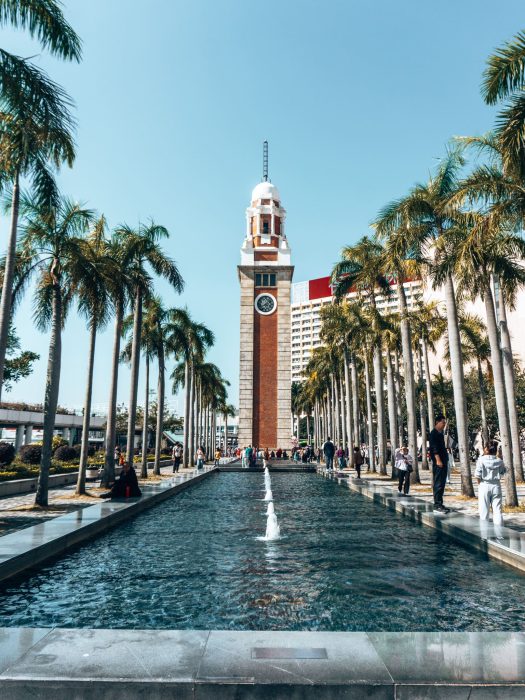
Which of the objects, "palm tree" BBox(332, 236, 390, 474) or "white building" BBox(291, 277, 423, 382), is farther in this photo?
"white building" BBox(291, 277, 423, 382)

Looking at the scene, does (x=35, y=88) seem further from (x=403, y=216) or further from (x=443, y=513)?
(x=403, y=216)

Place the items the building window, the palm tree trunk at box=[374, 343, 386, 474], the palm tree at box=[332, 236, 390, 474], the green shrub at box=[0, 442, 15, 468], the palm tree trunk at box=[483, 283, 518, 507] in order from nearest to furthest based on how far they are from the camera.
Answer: the palm tree trunk at box=[483, 283, 518, 507]
the green shrub at box=[0, 442, 15, 468]
the palm tree at box=[332, 236, 390, 474]
the palm tree trunk at box=[374, 343, 386, 474]
the building window

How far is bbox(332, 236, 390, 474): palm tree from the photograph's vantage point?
29516 mm

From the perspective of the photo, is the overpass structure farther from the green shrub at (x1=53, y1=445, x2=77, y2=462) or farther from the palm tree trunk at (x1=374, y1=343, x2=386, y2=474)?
the palm tree trunk at (x1=374, y1=343, x2=386, y2=474)

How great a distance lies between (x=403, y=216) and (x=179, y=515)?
1221 cm

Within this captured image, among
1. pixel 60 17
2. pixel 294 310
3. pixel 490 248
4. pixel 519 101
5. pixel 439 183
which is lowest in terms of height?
pixel 490 248

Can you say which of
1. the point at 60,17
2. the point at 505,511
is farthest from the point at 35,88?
the point at 505,511

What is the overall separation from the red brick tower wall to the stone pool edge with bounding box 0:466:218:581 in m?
49.6

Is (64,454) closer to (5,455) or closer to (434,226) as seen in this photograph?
(5,455)

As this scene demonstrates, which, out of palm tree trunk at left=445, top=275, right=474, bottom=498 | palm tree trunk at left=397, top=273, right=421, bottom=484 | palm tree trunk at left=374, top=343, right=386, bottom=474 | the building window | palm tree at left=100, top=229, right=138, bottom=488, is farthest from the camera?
the building window

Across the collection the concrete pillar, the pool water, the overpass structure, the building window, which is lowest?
the pool water

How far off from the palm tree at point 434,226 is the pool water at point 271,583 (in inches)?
328

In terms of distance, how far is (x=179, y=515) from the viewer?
14.0 metres

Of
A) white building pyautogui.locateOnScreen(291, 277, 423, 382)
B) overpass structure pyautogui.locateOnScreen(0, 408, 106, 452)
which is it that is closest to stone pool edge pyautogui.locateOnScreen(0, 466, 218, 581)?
overpass structure pyautogui.locateOnScreen(0, 408, 106, 452)
